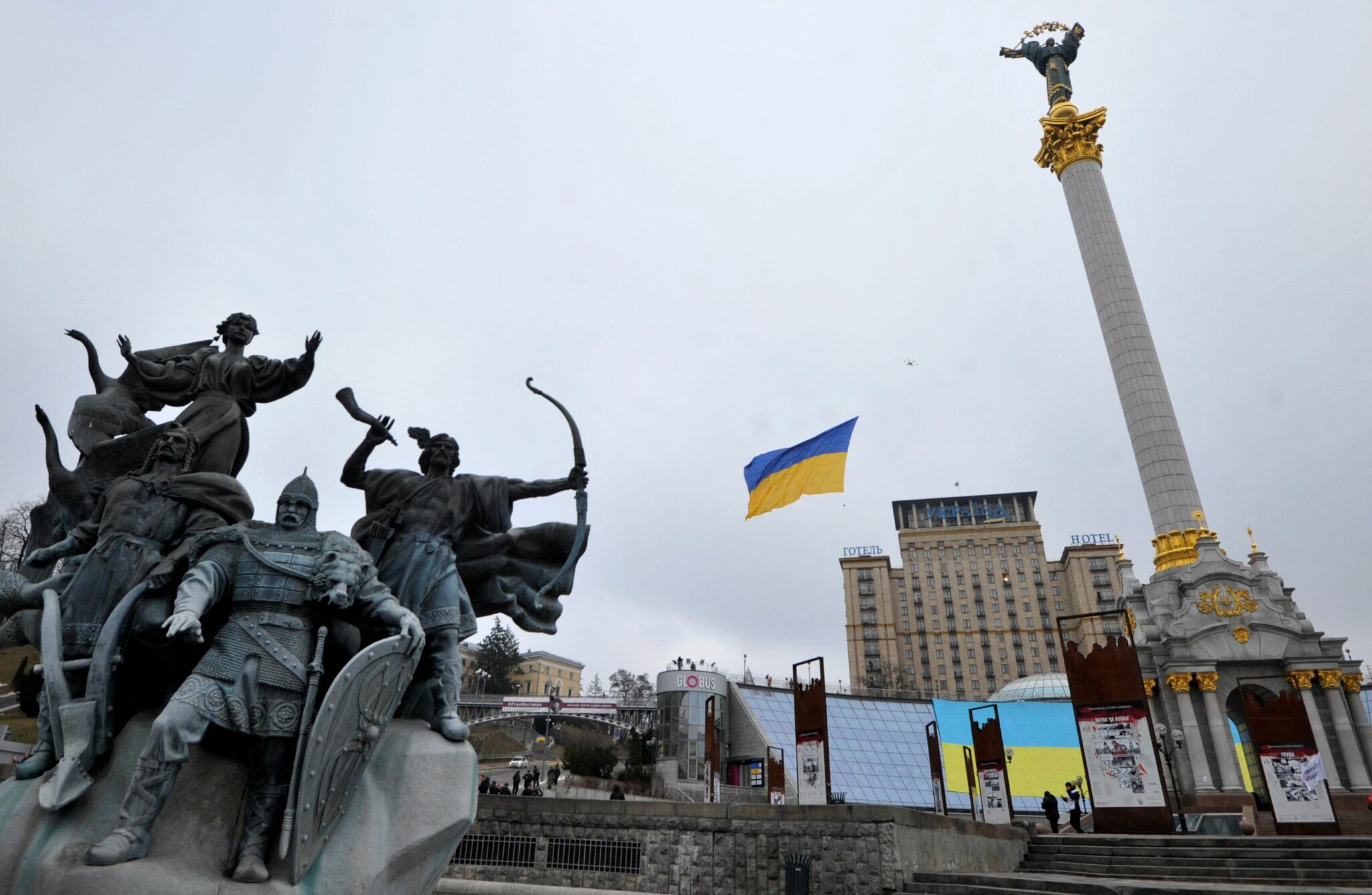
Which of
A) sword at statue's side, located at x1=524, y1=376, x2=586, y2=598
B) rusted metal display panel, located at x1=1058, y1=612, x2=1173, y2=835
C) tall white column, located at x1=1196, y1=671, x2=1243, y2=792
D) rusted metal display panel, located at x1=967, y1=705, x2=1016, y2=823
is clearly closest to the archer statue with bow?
sword at statue's side, located at x1=524, y1=376, x2=586, y2=598

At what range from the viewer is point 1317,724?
85.5 ft

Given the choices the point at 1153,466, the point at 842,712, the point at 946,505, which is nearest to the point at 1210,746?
the point at 1153,466

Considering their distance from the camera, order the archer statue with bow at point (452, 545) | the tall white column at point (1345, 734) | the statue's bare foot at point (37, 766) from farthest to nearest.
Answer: the tall white column at point (1345, 734)
the archer statue with bow at point (452, 545)
the statue's bare foot at point (37, 766)

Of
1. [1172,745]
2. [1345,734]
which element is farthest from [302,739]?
[1345,734]

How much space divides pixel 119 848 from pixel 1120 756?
1670 centimetres

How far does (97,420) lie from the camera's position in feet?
24.5

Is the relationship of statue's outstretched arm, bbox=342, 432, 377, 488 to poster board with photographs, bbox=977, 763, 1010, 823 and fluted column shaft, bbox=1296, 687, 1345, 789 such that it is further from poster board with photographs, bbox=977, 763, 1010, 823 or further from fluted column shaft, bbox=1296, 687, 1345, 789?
fluted column shaft, bbox=1296, 687, 1345, 789

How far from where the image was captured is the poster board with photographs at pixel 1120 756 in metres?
15.3

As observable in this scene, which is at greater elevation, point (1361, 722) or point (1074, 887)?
point (1361, 722)

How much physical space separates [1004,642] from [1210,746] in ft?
231

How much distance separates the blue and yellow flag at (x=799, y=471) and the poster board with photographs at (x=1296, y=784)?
10105mm

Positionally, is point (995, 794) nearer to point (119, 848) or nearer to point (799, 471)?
point (799, 471)

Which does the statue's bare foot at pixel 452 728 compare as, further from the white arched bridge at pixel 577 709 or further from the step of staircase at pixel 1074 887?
the white arched bridge at pixel 577 709

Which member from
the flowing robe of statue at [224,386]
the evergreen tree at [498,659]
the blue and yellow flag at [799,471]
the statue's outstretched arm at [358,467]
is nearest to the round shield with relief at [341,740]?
the statue's outstretched arm at [358,467]
